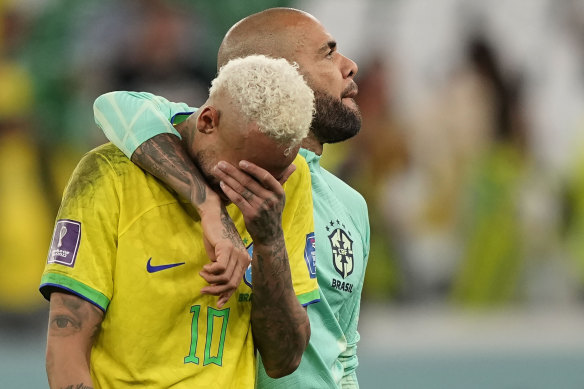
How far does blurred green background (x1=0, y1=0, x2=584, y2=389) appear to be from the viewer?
27.9 ft

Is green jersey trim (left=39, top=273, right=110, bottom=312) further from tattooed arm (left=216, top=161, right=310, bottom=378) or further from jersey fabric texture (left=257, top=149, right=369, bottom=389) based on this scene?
jersey fabric texture (left=257, top=149, right=369, bottom=389)

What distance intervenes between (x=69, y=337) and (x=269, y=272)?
0.47 m

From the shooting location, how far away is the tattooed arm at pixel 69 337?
2303 mm

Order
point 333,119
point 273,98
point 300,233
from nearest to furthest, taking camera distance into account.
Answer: point 273,98 < point 300,233 < point 333,119

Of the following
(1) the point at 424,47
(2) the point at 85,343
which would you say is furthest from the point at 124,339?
(1) the point at 424,47

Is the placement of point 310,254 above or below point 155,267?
above

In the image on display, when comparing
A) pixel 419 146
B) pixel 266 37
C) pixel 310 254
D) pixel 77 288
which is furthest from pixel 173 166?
pixel 419 146

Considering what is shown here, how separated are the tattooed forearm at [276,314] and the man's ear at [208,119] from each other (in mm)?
291

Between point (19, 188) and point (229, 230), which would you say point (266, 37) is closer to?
point (229, 230)

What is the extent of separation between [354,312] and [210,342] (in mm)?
1198

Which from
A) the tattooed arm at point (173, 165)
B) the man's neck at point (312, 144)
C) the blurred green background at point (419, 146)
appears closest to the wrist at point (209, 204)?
the tattooed arm at point (173, 165)

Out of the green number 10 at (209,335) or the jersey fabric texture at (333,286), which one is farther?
the jersey fabric texture at (333,286)

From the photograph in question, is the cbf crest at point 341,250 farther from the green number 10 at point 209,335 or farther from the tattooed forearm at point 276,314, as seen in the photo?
the green number 10 at point 209,335

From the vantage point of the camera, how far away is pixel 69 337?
2330 mm
